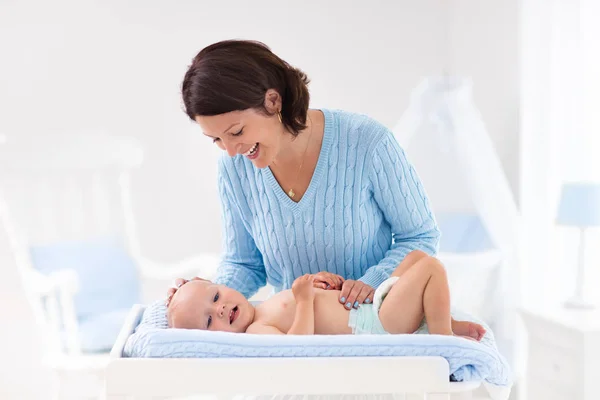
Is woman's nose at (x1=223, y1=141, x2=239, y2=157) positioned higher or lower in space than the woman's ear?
lower

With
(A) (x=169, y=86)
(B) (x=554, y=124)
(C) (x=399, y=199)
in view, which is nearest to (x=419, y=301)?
(C) (x=399, y=199)

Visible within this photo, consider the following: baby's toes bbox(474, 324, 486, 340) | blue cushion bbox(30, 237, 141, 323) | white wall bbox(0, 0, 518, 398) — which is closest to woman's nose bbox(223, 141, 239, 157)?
baby's toes bbox(474, 324, 486, 340)

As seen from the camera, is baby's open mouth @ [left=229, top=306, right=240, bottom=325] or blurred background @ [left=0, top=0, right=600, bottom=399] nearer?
baby's open mouth @ [left=229, top=306, right=240, bottom=325]

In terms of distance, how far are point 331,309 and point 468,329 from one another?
0.83 feet

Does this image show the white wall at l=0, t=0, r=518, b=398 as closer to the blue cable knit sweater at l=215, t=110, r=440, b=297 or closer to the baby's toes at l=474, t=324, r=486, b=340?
the blue cable knit sweater at l=215, t=110, r=440, b=297

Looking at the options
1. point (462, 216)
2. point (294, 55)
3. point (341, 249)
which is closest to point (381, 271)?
point (341, 249)

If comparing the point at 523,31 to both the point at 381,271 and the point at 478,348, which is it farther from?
the point at 478,348

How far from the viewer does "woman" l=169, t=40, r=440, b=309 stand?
1527mm

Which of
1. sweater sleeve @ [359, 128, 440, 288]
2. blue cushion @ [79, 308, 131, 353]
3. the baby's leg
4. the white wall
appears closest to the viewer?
the baby's leg

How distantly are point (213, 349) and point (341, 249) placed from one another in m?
0.52

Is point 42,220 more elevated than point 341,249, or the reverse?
Result: point 341,249

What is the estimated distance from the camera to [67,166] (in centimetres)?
362

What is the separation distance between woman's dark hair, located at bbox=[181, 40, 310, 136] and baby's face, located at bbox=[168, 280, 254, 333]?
1.12 ft

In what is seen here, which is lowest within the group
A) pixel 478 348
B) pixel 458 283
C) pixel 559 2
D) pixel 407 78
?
pixel 458 283
